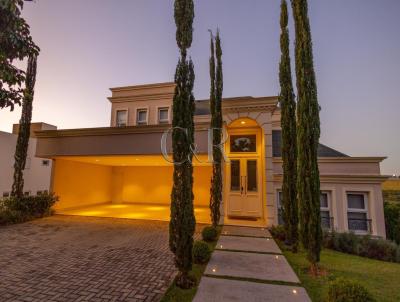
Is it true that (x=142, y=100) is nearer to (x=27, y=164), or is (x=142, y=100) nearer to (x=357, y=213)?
(x=27, y=164)

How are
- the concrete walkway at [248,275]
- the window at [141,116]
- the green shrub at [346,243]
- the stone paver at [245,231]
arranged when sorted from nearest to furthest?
the concrete walkway at [248,275] → the green shrub at [346,243] → the stone paver at [245,231] → the window at [141,116]

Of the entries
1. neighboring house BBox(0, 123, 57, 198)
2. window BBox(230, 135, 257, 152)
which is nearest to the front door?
window BBox(230, 135, 257, 152)

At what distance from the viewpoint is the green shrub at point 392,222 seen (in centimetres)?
1059

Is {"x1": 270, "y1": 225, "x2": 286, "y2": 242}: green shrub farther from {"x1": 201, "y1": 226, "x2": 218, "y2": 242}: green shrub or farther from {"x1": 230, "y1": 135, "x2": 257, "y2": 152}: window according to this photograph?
{"x1": 230, "y1": 135, "x2": 257, "y2": 152}: window

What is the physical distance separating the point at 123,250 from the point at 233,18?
14127mm

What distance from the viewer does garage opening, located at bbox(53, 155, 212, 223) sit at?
12.6 m

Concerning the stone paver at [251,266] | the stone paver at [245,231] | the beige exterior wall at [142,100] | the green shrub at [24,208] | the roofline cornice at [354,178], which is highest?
the beige exterior wall at [142,100]

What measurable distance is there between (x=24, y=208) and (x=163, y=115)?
387 inches

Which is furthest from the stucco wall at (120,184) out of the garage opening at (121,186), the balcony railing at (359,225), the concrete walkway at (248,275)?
the balcony railing at (359,225)

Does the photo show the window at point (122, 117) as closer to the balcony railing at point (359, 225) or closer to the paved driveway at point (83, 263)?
the paved driveway at point (83, 263)

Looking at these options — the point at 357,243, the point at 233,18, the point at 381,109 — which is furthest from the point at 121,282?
the point at 381,109

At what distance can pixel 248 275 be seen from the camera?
4.21m

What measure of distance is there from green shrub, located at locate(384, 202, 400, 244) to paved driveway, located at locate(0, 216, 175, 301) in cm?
1320

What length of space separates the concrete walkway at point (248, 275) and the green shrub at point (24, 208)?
10.0m
